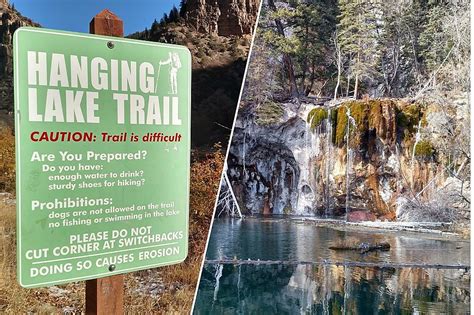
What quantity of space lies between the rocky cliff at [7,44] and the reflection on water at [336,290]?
5.40ft

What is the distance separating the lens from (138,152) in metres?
2.03

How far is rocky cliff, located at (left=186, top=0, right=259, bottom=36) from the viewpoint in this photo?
3.79 metres

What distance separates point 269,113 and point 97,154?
1534mm

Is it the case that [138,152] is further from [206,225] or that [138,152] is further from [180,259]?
[206,225]

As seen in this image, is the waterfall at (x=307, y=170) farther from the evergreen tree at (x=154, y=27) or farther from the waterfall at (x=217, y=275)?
the evergreen tree at (x=154, y=27)

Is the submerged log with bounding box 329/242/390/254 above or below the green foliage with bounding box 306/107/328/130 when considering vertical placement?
below

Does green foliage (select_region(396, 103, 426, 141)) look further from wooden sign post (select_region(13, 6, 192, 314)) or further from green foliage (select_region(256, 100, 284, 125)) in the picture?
wooden sign post (select_region(13, 6, 192, 314))

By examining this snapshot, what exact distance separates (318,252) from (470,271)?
0.87 meters

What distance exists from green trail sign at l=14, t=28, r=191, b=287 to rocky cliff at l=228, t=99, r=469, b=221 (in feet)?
3.78

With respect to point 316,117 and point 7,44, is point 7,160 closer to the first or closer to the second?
point 7,44

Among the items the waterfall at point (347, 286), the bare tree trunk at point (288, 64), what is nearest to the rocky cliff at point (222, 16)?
the bare tree trunk at point (288, 64)

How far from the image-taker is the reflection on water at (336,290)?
318cm

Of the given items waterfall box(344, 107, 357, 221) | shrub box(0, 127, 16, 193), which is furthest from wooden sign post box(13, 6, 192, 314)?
shrub box(0, 127, 16, 193)

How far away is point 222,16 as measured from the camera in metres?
3.86
